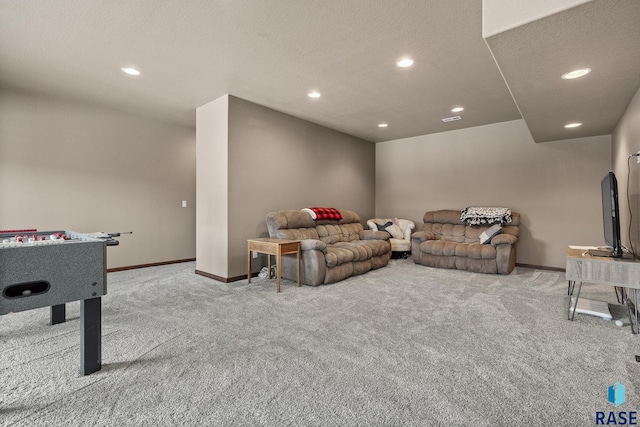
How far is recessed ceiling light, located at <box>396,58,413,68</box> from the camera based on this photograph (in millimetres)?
3080

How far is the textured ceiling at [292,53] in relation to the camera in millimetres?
2252

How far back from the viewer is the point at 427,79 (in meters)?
3.55

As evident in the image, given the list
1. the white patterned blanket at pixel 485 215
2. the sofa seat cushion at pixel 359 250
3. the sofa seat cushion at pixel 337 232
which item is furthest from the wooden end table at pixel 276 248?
the white patterned blanket at pixel 485 215

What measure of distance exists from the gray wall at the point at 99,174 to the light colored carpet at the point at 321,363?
1870 millimetres

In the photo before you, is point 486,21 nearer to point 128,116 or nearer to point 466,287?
point 466,287

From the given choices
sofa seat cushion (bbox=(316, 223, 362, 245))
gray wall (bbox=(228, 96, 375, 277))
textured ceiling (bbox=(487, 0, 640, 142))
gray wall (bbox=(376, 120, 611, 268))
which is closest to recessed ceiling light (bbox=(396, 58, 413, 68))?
textured ceiling (bbox=(487, 0, 640, 142))

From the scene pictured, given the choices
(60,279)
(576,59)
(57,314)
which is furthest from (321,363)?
(576,59)

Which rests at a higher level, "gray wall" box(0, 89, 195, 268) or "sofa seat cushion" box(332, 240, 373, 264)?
"gray wall" box(0, 89, 195, 268)

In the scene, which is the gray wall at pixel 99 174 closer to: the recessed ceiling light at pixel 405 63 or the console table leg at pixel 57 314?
the console table leg at pixel 57 314

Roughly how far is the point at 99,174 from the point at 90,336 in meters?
3.64

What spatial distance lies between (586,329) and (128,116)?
243 inches

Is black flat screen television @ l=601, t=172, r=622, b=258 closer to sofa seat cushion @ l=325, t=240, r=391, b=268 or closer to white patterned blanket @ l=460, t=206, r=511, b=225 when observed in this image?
white patterned blanket @ l=460, t=206, r=511, b=225

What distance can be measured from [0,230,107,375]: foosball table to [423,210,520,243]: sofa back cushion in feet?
16.5

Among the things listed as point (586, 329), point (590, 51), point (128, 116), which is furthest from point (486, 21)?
point (128, 116)
